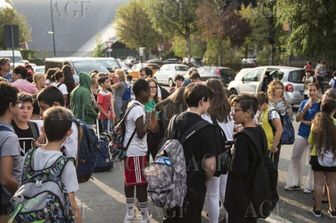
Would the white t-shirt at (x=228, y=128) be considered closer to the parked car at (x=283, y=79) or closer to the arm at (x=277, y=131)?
the arm at (x=277, y=131)

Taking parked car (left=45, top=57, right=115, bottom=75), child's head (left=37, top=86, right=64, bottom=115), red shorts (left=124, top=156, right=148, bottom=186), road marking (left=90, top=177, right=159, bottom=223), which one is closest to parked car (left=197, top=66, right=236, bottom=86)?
parked car (left=45, top=57, right=115, bottom=75)

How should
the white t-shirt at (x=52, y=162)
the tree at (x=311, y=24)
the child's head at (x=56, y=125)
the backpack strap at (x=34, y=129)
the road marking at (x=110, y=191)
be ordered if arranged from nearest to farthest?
the white t-shirt at (x=52, y=162) < the child's head at (x=56, y=125) < the backpack strap at (x=34, y=129) < the road marking at (x=110, y=191) < the tree at (x=311, y=24)

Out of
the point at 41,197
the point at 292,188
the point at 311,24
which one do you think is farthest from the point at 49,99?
the point at 311,24

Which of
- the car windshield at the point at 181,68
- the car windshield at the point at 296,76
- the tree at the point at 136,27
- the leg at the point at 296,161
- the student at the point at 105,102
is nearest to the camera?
the leg at the point at 296,161

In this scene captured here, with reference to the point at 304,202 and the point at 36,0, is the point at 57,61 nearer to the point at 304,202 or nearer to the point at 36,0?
the point at 304,202

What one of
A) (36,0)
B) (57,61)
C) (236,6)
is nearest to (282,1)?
(57,61)

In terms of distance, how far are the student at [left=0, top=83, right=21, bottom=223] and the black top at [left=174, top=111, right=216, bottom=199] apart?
1360 millimetres

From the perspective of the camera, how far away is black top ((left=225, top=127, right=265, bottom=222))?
4.21 m

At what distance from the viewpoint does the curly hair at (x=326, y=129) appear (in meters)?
5.88

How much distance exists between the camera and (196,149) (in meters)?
4.12

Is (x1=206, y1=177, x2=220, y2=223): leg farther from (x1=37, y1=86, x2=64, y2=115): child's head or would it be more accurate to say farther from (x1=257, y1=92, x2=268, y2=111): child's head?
(x1=257, y1=92, x2=268, y2=111): child's head

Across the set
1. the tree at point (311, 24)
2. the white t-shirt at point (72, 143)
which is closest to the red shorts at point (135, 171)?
the white t-shirt at point (72, 143)

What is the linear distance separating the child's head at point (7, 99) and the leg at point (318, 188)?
3910 millimetres

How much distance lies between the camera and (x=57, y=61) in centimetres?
1667
